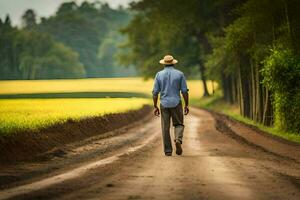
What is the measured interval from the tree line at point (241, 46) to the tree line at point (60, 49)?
16161 mm

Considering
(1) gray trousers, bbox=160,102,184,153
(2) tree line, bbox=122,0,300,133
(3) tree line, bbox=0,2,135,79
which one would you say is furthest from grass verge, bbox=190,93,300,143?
(3) tree line, bbox=0,2,135,79

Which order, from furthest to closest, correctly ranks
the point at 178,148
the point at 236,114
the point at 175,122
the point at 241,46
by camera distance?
the point at 236,114
the point at 241,46
the point at 175,122
the point at 178,148

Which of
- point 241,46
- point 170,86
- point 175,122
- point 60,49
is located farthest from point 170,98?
point 60,49

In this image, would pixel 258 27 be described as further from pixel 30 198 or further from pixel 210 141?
pixel 30 198

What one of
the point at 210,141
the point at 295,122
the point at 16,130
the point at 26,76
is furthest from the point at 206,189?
the point at 26,76

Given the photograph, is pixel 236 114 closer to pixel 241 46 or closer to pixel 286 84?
pixel 241 46

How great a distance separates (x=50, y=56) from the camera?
351 ft

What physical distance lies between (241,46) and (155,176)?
78.9 feet

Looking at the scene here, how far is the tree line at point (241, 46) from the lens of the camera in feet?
84.5

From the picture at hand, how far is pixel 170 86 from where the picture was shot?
51.4ft

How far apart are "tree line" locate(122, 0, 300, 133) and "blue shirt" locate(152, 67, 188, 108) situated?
9952 mm

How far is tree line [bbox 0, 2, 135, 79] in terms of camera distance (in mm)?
95750

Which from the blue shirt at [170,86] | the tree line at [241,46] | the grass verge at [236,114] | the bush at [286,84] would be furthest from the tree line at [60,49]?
the blue shirt at [170,86]

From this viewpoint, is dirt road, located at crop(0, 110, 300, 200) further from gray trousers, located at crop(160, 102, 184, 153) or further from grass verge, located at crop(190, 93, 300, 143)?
grass verge, located at crop(190, 93, 300, 143)
